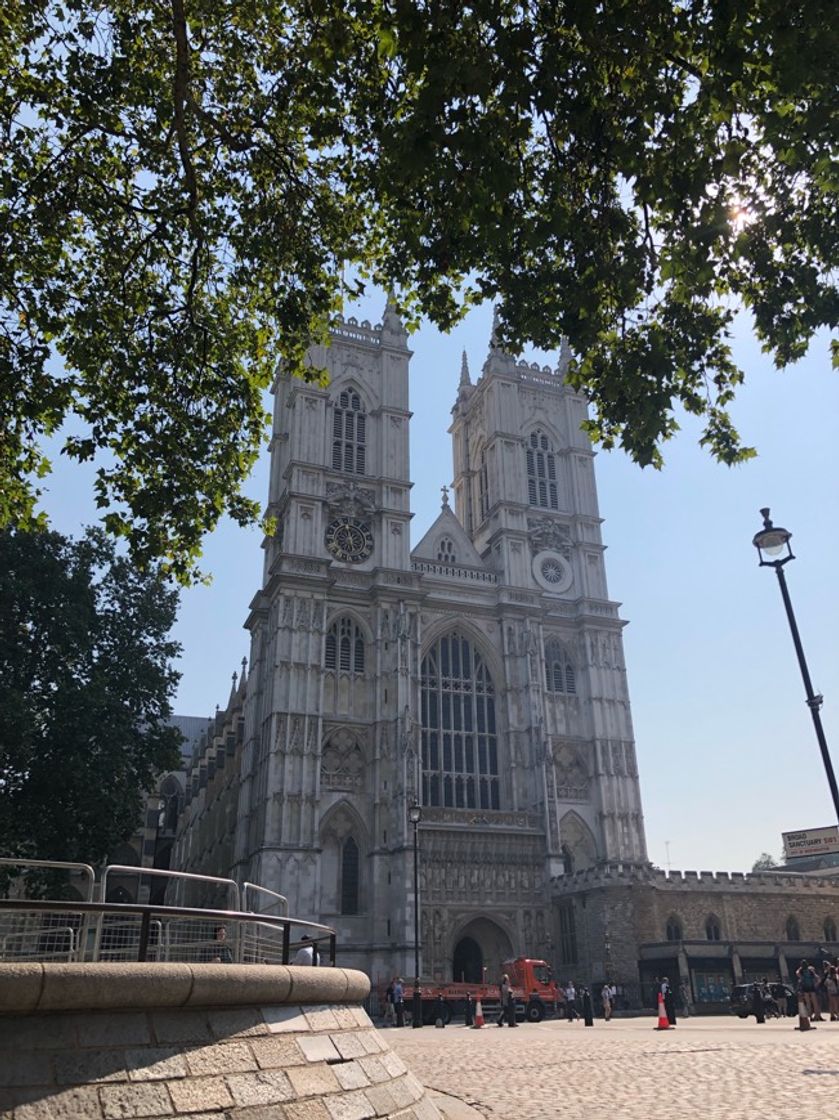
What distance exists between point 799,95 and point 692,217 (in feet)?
5.03

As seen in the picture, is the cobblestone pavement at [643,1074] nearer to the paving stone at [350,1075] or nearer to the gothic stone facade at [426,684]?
the paving stone at [350,1075]

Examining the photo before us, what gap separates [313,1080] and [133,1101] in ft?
4.99

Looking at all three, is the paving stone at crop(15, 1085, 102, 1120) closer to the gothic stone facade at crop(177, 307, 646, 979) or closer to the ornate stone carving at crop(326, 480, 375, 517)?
the gothic stone facade at crop(177, 307, 646, 979)

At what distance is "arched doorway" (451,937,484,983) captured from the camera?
1551 inches

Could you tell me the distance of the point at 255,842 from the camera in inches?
1518

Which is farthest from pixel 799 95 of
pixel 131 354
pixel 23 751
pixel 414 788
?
pixel 414 788

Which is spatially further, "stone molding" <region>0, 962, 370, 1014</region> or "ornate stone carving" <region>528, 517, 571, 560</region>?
"ornate stone carving" <region>528, 517, 571, 560</region>

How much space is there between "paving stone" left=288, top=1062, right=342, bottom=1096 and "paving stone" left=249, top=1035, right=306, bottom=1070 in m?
0.08

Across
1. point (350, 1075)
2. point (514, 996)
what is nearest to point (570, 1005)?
point (514, 996)

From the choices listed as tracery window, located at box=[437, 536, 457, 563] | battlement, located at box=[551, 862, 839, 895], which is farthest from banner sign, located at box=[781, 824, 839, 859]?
tracery window, located at box=[437, 536, 457, 563]

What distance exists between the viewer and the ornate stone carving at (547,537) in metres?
49.1

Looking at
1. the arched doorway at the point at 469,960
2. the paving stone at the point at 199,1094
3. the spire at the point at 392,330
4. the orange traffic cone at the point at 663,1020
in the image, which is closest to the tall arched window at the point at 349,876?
the arched doorway at the point at 469,960

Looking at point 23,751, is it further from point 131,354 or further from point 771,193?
point 771,193

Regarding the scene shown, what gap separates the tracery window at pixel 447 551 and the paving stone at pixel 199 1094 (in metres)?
42.6
